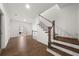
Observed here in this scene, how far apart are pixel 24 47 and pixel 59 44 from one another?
894mm

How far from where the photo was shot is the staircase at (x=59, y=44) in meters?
1.99

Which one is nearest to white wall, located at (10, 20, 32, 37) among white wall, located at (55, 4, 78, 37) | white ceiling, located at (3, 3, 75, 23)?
white ceiling, located at (3, 3, 75, 23)

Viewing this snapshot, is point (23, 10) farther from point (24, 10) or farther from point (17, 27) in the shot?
point (17, 27)

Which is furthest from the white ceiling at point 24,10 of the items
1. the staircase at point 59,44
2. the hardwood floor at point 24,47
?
the hardwood floor at point 24,47

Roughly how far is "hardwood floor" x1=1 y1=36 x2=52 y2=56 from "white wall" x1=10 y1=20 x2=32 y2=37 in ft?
0.43

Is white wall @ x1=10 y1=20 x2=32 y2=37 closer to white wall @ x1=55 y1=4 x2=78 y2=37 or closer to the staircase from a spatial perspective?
the staircase

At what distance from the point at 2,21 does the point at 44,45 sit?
1.45 m

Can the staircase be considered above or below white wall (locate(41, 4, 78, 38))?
below

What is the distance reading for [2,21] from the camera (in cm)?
258

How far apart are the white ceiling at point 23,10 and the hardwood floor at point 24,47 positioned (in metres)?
0.50

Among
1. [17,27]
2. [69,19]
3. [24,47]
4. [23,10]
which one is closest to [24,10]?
[23,10]

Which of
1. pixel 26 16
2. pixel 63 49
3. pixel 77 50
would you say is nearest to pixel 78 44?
pixel 77 50

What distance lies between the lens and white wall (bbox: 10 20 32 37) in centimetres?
204

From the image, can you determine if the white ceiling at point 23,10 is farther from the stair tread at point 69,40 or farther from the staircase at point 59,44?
the stair tread at point 69,40
